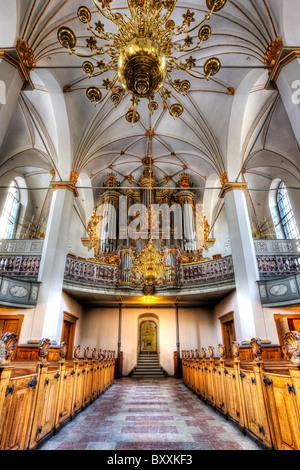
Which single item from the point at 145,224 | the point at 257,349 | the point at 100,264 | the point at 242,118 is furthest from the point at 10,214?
the point at 257,349

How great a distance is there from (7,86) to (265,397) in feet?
25.0

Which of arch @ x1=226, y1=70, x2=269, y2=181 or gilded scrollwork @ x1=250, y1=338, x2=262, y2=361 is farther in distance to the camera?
arch @ x1=226, y1=70, x2=269, y2=181

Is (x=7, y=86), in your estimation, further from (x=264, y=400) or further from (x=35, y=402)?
(x=264, y=400)

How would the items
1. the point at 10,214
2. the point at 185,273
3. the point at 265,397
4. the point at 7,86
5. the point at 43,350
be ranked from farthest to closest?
the point at 10,214 < the point at 185,273 < the point at 7,86 < the point at 43,350 < the point at 265,397

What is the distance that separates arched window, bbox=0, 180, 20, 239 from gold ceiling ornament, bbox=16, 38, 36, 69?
7.31 meters

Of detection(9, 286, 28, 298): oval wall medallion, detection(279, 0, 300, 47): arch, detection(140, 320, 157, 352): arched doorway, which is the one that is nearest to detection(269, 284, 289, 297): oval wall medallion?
detection(279, 0, 300, 47): arch

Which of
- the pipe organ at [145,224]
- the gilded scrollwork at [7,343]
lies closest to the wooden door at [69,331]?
the pipe organ at [145,224]

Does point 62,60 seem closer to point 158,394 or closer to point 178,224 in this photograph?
point 178,224

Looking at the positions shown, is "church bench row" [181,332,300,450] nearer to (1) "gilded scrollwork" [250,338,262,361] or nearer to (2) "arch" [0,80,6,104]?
(1) "gilded scrollwork" [250,338,262,361]

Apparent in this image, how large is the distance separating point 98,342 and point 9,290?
20.7 feet

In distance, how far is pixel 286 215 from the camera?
12242 mm

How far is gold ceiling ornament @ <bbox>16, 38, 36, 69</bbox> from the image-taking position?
5.94 meters

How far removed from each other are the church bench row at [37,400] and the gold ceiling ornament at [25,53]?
658 centimetres

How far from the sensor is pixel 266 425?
9.38 ft
